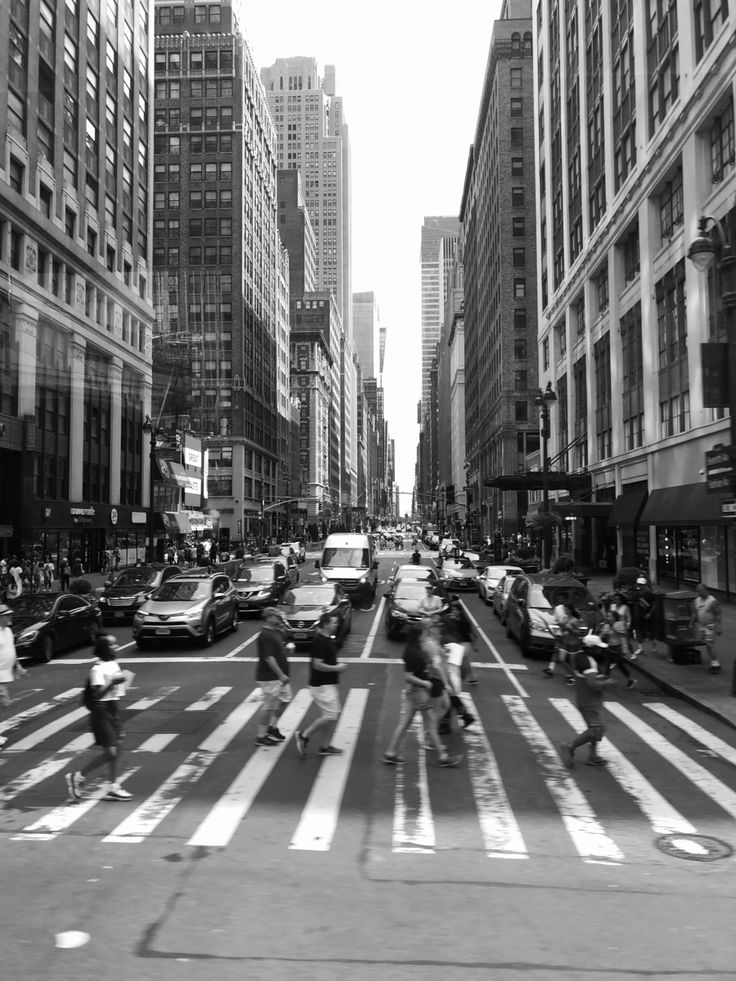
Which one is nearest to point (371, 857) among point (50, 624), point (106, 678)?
point (106, 678)

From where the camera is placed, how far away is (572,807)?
23.6ft

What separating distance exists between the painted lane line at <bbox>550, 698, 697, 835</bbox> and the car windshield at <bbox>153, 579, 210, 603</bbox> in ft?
38.5

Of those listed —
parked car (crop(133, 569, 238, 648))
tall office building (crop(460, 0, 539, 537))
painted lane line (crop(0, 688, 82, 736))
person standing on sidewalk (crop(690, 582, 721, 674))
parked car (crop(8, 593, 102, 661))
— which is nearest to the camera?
painted lane line (crop(0, 688, 82, 736))

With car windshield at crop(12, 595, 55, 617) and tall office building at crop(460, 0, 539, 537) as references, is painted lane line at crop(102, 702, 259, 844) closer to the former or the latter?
car windshield at crop(12, 595, 55, 617)

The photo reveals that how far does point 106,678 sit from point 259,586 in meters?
16.9

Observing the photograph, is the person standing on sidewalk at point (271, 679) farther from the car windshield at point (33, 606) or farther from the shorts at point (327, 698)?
the car windshield at point (33, 606)

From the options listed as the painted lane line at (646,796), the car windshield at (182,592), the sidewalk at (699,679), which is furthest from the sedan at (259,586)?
Answer: the painted lane line at (646,796)

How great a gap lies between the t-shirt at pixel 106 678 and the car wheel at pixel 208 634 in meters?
10.1

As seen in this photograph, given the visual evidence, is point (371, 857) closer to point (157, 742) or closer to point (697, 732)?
point (157, 742)

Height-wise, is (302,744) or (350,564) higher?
(350,564)

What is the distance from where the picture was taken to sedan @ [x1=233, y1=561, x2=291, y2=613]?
23.9 m

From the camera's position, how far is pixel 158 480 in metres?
57.1

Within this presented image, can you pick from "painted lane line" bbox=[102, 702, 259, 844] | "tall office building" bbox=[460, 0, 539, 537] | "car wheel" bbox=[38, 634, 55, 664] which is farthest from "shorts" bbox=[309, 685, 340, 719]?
"tall office building" bbox=[460, 0, 539, 537]

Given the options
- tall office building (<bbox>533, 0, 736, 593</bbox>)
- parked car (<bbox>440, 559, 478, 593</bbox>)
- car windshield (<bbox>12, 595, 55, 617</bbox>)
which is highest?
tall office building (<bbox>533, 0, 736, 593</bbox>)
